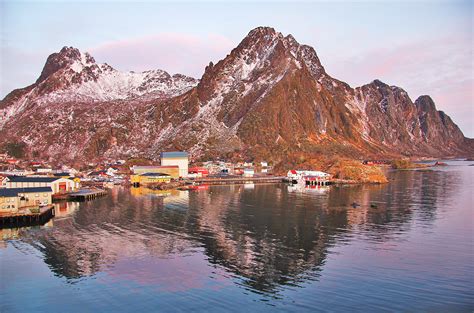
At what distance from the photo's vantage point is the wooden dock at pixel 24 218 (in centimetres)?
5388

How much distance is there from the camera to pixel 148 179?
113250 mm

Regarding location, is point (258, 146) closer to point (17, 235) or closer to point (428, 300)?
point (17, 235)

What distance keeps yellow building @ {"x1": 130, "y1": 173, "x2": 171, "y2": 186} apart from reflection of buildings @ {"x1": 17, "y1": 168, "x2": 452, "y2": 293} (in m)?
22.5

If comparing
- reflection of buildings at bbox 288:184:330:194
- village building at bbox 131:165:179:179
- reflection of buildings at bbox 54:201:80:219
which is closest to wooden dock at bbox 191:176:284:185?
village building at bbox 131:165:179:179

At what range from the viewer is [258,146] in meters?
176

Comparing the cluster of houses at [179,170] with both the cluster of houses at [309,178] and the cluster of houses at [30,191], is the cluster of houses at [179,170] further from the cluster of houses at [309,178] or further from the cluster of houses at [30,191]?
the cluster of houses at [30,191]

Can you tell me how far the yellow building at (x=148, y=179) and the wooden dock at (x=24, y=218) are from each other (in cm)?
5305

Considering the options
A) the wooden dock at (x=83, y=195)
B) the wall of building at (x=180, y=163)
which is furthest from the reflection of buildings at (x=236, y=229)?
the wall of building at (x=180, y=163)

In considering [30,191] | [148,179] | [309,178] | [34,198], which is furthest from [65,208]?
[309,178]

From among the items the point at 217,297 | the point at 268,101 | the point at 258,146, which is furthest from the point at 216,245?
the point at 268,101

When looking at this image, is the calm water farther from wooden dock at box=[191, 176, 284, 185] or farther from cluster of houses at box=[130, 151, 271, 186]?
wooden dock at box=[191, 176, 284, 185]

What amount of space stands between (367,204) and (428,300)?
46.1 m

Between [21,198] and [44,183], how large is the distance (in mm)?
18491

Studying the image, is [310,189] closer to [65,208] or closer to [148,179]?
[148,179]
